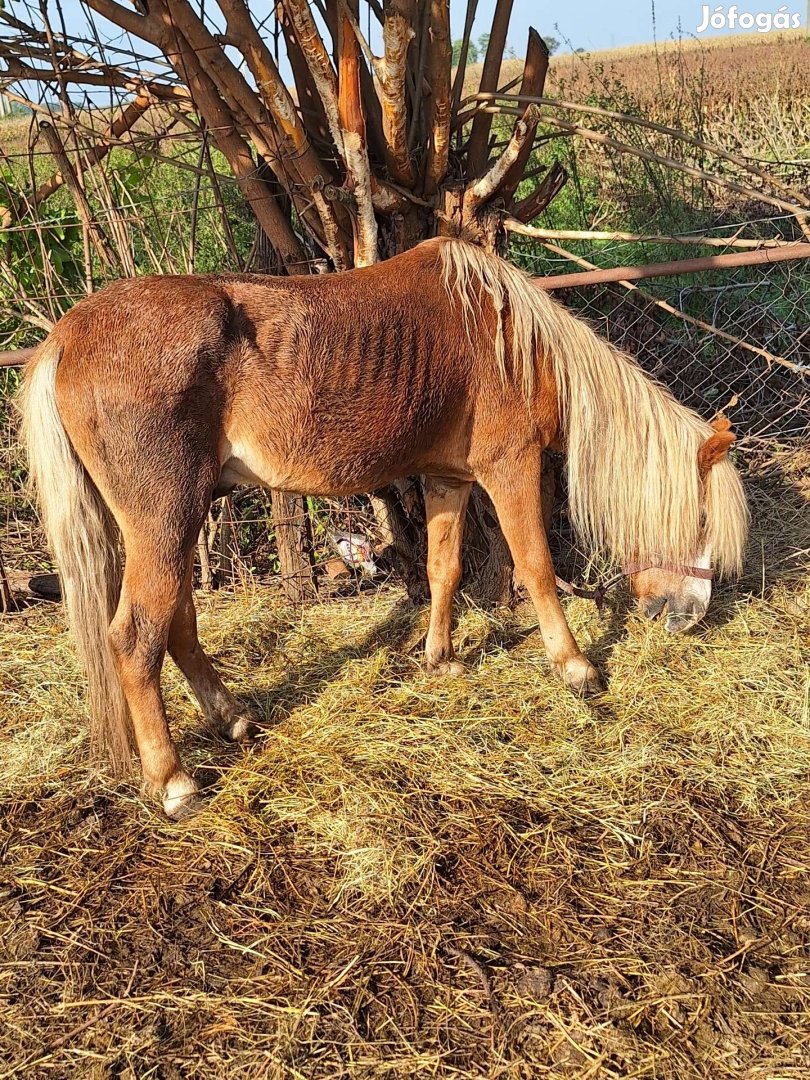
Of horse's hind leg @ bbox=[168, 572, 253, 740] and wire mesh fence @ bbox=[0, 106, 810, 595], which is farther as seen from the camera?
wire mesh fence @ bbox=[0, 106, 810, 595]

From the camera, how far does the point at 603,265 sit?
6230 mm

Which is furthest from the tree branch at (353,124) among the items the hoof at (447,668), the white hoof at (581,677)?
the white hoof at (581,677)

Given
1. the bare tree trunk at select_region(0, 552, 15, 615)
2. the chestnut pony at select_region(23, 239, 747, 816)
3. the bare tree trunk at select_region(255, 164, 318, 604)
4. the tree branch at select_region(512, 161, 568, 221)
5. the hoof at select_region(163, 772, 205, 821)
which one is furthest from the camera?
the bare tree trunk at select_region(0, 552, 15, 615)

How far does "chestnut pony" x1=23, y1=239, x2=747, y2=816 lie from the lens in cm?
253

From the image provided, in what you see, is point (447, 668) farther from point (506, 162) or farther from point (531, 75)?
point (531, 75)

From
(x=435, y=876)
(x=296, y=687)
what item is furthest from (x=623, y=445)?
(x=435, y=876)

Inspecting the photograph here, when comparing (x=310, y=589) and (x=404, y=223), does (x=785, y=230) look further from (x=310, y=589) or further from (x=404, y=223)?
(x=310, y=589)

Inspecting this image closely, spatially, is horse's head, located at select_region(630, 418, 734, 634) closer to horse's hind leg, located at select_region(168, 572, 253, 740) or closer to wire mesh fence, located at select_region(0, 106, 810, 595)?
wire mesh fence, located at select_region(0, 106, 810, 595)

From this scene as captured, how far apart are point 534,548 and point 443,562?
1.67 feet

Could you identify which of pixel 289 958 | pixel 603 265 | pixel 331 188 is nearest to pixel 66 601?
pixel 289 958

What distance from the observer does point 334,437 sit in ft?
9.18

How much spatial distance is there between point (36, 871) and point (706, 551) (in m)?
2.72

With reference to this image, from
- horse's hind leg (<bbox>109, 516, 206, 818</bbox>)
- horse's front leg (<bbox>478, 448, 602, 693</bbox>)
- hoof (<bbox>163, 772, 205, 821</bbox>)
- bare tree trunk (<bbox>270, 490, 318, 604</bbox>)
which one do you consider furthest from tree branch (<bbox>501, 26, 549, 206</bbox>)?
hoof (<bbox>163, 772, 205, 821</bbox>)

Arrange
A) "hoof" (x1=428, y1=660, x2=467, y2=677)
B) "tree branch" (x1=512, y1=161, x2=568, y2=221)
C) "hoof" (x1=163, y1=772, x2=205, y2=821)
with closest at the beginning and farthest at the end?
1. "hoof" (x1=163, y1=772, x2=205, y2=821)
2. "hoof" (x1=428, y1=660, x2=467, y2=677)
3. "tree branch" (x1=512, y1=161, x2=568, y2=221)
